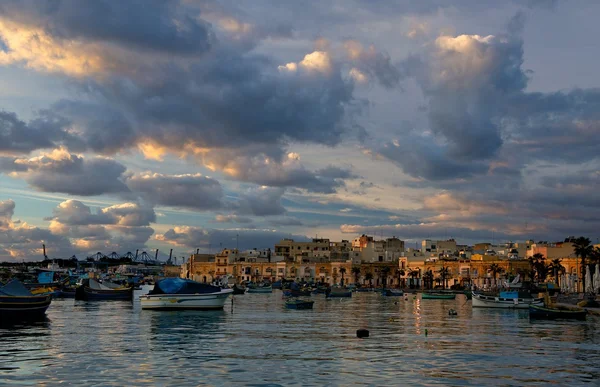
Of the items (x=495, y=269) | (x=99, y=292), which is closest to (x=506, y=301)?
(x=99, y=292)

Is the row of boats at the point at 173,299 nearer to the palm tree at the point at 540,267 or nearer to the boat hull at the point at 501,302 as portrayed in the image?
the boat hull at the point at 501,302

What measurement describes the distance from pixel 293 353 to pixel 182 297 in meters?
48.2

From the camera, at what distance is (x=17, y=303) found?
6831 cm

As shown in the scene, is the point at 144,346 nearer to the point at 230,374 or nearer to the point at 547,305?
the point at 230,374

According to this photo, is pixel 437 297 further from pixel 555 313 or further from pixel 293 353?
pixel 293 353

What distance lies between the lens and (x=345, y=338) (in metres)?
55.4

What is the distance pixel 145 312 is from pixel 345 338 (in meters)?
40.7

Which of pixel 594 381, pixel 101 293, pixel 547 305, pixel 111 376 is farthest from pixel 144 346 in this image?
pixel 101 293

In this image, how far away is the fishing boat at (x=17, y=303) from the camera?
220ft

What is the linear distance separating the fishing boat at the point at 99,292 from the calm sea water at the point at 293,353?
53.2 metres

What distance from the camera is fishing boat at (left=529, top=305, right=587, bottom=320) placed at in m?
77.4

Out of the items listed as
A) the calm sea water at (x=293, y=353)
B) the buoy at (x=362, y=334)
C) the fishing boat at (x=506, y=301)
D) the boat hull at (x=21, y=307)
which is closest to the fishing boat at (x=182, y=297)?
the calm sea water at (x=293, y=353)

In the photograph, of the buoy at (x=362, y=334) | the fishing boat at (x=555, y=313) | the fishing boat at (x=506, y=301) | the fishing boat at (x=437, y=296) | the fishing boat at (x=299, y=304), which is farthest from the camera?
the fishing boat at (x=437, y=296)

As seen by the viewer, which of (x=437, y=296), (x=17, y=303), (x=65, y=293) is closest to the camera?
(x=17, y=303)
